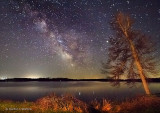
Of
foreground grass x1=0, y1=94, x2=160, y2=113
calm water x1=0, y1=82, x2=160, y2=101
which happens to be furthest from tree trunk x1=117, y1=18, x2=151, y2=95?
foreground grass x1=0, y1=94, x2=160, y2=113

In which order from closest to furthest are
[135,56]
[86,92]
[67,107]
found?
1. [67,107]
2. [135,56]
3. [86,92]

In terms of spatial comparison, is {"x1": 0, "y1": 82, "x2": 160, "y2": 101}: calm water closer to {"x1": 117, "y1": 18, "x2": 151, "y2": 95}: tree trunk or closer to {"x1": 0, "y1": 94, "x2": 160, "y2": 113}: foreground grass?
{"x1": 117, "y1": 18, "x2": 151, "y2": 95}: tree trunk

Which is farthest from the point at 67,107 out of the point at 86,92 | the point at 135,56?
the point at 86,92

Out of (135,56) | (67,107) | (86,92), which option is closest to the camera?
(67,107)

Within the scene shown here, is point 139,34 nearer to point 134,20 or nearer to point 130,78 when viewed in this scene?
point 134,20

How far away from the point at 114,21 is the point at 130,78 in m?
7.51

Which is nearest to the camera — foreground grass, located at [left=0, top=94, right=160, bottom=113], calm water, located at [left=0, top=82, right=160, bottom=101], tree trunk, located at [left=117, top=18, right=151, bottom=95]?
foreground grass, located at [left=0, top=94, right=160, bottom=113]

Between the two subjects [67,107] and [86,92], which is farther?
[86,92]

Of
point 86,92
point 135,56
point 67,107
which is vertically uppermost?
point 135,56

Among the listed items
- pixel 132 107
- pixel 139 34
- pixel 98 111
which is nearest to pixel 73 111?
pixel 98 111

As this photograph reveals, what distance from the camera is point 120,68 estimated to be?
25734 millimetres

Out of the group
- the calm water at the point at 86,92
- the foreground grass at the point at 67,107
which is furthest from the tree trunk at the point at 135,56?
the foreground grass at the point at 67,107

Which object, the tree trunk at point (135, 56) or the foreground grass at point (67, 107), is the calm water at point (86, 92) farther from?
the foreground grass at point (67, 107)

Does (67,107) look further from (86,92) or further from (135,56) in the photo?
(86,92)
